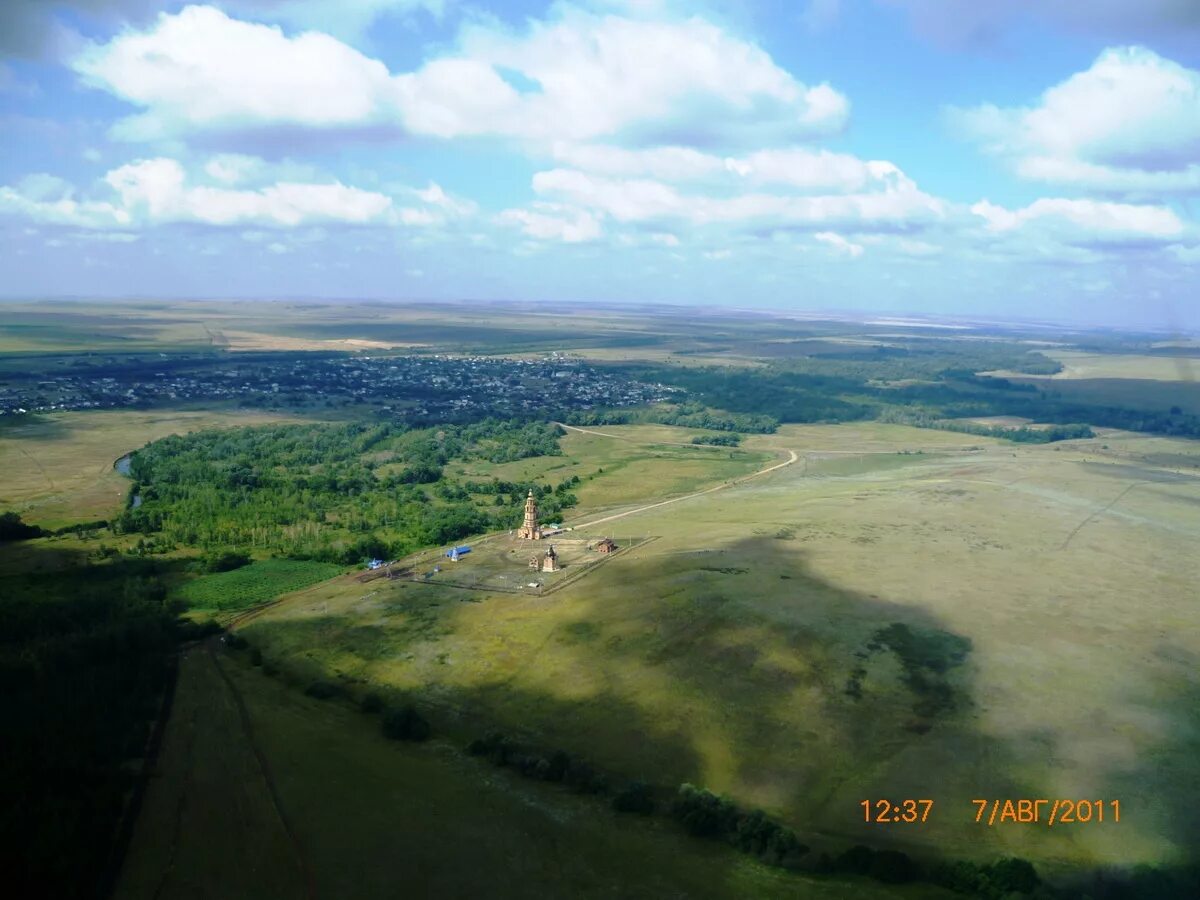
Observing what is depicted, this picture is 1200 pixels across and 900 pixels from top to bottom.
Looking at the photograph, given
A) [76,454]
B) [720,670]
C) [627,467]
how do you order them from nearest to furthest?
[720,670]
[76,454]
[627,467]

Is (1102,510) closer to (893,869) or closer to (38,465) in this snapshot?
(893,869)

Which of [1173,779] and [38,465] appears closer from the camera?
[1173,779]

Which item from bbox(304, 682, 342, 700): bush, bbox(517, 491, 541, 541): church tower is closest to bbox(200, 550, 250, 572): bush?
bbox(517, 491, 541, 541): church tower

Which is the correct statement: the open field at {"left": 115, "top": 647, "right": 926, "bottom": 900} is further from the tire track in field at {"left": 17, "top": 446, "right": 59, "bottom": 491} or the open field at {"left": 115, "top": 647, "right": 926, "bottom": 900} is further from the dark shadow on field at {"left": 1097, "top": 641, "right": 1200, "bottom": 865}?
the tire track in field at {"left": 17, "top": 446, "right": 59, "bottom": 491}

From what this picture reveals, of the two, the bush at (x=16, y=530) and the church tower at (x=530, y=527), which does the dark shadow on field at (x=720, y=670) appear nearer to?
the church tower at (x=530, y=527)

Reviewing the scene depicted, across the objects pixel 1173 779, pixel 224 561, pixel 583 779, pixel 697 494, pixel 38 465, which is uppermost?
pixel 38 465

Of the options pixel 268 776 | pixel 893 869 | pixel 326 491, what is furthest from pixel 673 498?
pixel 893 869

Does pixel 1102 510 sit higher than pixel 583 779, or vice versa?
A: pixel 1102 510
